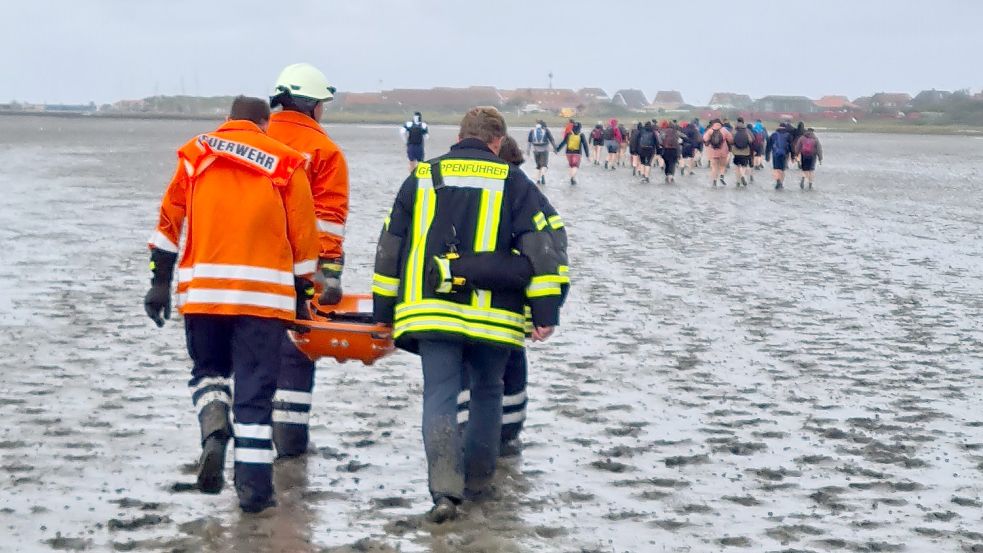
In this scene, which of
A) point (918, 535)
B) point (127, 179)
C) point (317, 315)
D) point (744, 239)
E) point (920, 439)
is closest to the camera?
point (918, 535)

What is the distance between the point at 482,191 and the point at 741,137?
2643 cm

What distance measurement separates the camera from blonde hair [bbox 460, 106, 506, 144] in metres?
6.70

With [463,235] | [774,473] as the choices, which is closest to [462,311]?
[463,235]

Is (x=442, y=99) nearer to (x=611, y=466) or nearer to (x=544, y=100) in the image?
(x=544, y=100)

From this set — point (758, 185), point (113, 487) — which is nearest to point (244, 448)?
point (113, 487)

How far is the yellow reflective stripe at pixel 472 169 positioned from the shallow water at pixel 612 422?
1386 mm

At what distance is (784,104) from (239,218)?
621 ft

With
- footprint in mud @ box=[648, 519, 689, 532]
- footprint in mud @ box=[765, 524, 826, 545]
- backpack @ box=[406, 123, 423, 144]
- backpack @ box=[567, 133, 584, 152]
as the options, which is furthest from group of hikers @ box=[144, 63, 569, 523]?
backpack @ box=[567, 133, 584, 152]

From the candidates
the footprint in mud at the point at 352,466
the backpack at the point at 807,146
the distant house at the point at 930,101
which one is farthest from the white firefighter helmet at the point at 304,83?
the distant house at the point at 930,101

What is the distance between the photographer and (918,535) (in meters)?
6.23

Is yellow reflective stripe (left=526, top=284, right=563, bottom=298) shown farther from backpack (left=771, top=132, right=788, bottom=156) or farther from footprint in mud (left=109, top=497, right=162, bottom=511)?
backpack (left=771, top=132, right=788, bottom=156)

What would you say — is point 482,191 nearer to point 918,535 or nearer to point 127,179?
point 918,535

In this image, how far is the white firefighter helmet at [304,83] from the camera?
728 cm

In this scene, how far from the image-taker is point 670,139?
33.9 meters
